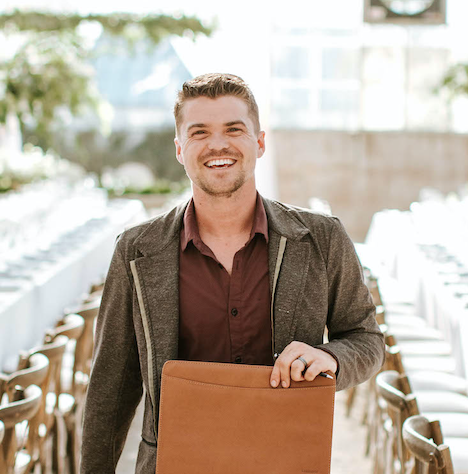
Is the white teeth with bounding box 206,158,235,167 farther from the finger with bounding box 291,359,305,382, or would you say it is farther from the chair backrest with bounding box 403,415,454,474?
the chair backrest with bounding box 403,415,454,474

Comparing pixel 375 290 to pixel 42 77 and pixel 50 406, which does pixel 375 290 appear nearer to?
pixel 50 406

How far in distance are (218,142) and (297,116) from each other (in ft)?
41.1

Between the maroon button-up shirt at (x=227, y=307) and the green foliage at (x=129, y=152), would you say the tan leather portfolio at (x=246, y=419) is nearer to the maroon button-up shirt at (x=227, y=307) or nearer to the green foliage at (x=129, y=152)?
the maroon button-up shirt at (x=227, y=307)

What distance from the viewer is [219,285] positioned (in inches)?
64.4

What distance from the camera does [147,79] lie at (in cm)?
3538

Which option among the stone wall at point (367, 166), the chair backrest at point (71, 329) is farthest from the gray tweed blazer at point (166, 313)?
the stone wall at point (367, 166)

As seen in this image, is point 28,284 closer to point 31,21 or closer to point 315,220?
point 315,220

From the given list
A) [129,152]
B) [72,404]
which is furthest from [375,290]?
[129,152]

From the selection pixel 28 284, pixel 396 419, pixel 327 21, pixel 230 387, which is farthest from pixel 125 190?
pixel 230 387

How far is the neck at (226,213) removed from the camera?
166 cm

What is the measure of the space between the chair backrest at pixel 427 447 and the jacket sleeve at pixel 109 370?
0.83 metres

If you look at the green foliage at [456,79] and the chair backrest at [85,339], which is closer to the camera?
the chair backrest at [85,339]

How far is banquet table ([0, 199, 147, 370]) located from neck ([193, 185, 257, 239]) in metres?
1.13

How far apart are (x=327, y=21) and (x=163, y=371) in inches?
524
